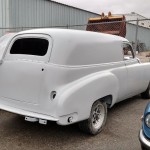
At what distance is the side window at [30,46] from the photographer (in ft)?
16.8

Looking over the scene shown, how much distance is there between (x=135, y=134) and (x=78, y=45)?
1.89 m

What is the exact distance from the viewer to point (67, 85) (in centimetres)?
457

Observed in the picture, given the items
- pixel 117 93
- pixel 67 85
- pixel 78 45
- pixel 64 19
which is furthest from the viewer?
pixel 64 19

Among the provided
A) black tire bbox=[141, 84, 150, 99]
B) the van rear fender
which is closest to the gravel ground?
the van rear fender

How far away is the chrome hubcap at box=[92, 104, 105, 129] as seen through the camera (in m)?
5.16

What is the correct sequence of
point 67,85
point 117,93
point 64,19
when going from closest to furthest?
point 67,85, point 117,93, point 64,19

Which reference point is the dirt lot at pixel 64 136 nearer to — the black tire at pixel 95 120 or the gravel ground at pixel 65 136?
the gravel ground at pixel 65 136

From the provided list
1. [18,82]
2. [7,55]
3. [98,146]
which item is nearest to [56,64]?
[18,82]

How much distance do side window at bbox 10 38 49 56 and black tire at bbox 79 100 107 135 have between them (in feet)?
4.41

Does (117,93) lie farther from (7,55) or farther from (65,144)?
(7,55)

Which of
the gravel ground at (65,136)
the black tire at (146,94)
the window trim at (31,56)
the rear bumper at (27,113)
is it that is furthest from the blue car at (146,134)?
the black tire at (146,94)

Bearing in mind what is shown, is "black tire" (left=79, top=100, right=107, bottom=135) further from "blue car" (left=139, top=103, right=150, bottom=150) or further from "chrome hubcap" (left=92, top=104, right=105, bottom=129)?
"blue car" (left=139, top=103, right=150, bottom=150)

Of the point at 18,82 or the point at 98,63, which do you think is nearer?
the point at 18,82

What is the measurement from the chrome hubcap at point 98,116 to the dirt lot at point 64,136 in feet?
0.58
